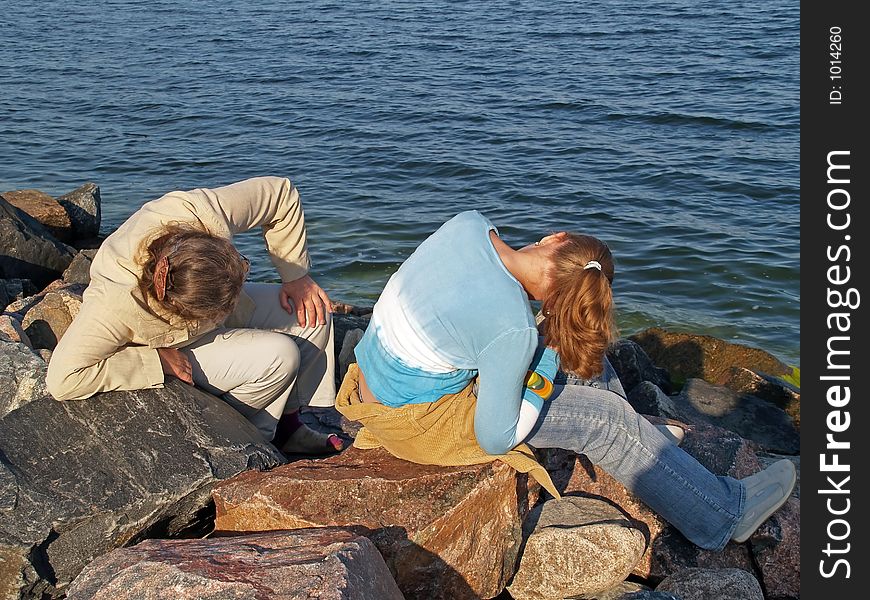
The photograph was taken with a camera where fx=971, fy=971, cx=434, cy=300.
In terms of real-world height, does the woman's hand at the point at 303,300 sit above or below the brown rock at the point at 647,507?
above

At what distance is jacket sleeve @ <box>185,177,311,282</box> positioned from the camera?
176 inches

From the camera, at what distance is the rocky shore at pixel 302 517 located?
3.73 m

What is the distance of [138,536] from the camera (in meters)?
4.19

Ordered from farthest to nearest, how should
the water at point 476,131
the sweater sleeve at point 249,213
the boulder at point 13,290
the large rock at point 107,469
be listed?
1. the water at point 476,131
2. the boulder at point 13,290
3. the sweater sleeve at point 249,213
4. the large rock at point 107,469

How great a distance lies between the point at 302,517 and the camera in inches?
159

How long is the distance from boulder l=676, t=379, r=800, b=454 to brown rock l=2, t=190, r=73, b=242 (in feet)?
24.9

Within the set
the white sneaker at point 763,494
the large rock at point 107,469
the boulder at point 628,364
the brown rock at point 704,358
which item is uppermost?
the large rock at point 107,469

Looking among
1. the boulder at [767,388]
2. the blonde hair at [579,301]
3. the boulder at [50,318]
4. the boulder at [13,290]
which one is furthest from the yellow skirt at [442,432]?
the boulder at [13,290]

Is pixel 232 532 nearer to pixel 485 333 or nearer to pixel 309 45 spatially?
pixel 485 333

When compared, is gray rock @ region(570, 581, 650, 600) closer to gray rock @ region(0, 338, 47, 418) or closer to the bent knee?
the bent knee

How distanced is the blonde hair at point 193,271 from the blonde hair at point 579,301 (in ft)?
4.53

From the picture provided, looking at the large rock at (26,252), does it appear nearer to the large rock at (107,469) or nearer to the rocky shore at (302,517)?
the rocky shore at (302,517)

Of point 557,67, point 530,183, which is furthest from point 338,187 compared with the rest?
point 557,67

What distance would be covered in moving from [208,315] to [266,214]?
2.52ft
